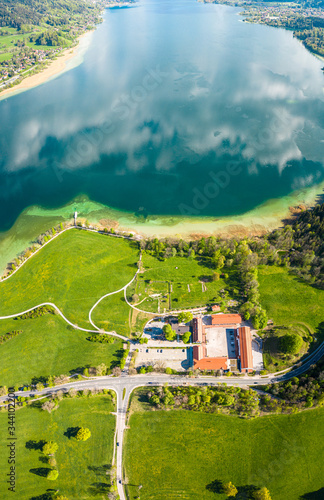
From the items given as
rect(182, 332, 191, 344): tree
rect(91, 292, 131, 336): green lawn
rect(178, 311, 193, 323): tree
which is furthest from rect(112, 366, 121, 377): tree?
rect(178, 311, 193, 323): tree

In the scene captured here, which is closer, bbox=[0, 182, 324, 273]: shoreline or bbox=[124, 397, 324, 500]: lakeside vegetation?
bbox=[124, 397, 324, 500]: lakeside vegetation

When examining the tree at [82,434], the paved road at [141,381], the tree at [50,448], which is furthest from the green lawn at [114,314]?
the tree at [50,448]

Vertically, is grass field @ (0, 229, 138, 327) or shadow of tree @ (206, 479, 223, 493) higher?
grass field @ (0, 229, 138, 327)

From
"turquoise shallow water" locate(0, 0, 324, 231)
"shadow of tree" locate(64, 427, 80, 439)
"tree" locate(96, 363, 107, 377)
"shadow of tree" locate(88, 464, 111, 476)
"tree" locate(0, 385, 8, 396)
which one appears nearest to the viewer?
"shadow of tree" locate(88, 464, 111, 476)

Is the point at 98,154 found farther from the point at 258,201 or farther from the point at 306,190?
the point at 306,190

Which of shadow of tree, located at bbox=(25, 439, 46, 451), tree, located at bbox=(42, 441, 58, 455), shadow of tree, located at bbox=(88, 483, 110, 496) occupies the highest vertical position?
tree, located at bbox=(42, 441, 58, 455)

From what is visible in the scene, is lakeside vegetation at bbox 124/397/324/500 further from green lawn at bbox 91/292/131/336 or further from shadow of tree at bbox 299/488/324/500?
green lawn at bbox 91/292/131/336

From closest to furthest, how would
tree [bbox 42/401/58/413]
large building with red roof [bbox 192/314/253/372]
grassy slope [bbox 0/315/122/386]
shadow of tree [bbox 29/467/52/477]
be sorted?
shadow of tree [bbox 29/467/52/477], tree [bbox 42/401/58/413], large building with red roof [bbox 192/314/253/372], grassy slope [bbox 0/315/122/386]

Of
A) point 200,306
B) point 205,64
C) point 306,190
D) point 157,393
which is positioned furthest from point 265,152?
point 205,64
